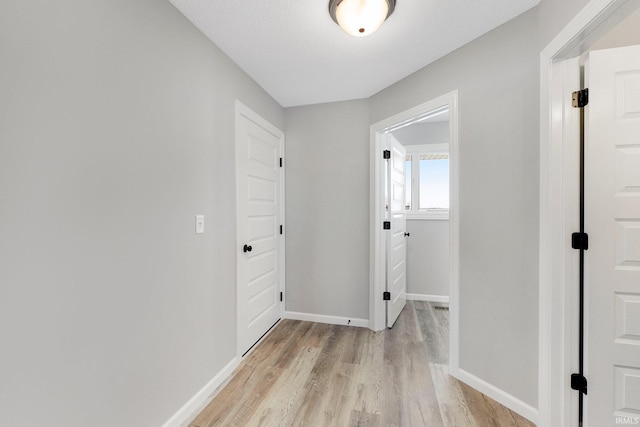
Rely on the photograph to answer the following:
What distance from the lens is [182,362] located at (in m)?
1.63

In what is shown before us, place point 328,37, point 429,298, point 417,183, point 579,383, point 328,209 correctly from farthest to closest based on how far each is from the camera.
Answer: point 417,183
point 429,298
point 328,209
point 328,37
point 579,383

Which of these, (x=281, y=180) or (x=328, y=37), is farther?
(x=281, y=180)

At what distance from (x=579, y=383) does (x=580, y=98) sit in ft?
4.76

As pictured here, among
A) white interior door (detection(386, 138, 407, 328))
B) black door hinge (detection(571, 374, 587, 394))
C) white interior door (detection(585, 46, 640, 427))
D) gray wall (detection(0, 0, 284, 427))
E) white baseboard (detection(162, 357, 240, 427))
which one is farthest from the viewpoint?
white interior door (detection(386, 138, 407, 328))

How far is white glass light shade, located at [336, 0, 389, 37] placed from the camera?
4.75 feet

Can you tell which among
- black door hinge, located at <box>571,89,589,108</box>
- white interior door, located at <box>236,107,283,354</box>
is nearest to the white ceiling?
white interior door, located at <box>236,107,283,354</box>

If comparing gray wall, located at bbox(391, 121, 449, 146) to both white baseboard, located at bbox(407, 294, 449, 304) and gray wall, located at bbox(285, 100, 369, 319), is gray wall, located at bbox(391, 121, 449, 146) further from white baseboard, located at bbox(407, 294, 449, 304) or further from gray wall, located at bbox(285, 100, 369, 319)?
white baseboard, located at bbox(407, 294, 449, 304)

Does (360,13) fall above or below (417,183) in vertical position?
above

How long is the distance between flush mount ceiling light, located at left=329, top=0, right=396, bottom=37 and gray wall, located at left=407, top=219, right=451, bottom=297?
9.06ft

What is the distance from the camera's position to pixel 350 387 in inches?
75.2

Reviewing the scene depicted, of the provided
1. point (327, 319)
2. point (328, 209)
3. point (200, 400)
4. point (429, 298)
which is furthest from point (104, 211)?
point (429, 298)

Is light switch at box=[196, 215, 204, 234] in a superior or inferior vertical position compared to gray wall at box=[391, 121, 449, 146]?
inferior

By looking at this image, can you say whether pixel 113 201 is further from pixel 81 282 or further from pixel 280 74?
pixel 280 74

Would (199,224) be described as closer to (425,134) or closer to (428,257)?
(428,257)
